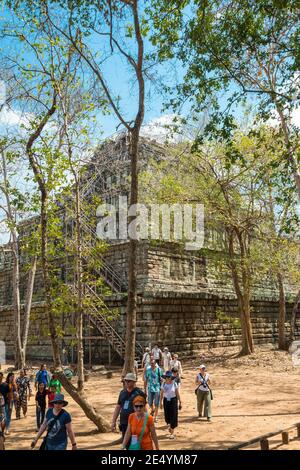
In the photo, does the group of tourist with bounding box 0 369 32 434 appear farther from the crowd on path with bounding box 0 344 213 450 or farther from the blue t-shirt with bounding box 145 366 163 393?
the blue t-shirt with bounding box 145 366 163 393

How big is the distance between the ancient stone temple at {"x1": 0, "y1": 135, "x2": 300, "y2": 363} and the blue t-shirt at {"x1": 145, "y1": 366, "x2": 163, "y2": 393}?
8.19 m

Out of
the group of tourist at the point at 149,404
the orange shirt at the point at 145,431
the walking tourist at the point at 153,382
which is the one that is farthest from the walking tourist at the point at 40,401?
the orange shirt at the point at 145,431

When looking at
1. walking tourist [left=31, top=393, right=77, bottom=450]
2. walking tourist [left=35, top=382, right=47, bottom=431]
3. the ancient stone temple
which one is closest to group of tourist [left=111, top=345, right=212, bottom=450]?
walking tourist [left=31, top=393, right=77, bottom=450]

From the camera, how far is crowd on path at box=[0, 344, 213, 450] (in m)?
5.51

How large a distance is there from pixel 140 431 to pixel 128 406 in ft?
5.20

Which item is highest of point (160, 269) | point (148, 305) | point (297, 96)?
point (297, 96)

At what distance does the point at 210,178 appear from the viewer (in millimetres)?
21734

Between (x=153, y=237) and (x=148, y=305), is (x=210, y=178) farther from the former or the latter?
(x=148, y=305)

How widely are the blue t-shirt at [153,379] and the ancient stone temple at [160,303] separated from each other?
8185mm

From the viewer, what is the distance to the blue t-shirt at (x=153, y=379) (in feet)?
34.7

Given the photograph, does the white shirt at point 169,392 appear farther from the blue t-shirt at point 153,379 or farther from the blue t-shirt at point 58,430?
the blue t-shirt at point 58,430

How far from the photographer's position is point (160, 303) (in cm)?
2162
